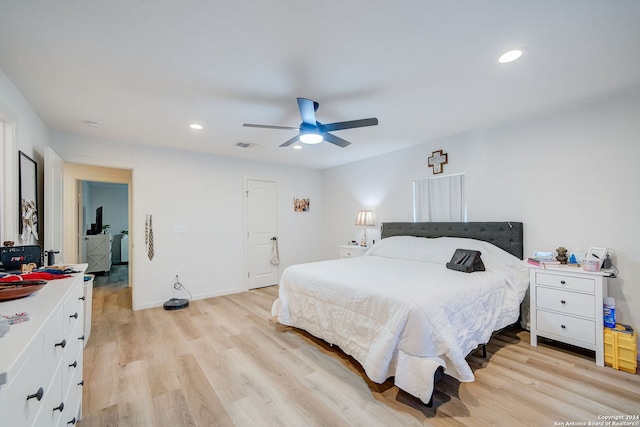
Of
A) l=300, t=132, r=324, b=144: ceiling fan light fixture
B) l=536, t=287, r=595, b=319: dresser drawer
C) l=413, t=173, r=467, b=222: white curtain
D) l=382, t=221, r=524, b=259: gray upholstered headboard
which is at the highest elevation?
l=300, t=132, r=324, b=144: ceiling fan light fixture

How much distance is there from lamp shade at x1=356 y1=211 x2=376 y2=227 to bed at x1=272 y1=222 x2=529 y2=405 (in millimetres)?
961

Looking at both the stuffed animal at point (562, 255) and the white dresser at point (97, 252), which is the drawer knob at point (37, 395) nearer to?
the stuffed animal at point (562, 255)

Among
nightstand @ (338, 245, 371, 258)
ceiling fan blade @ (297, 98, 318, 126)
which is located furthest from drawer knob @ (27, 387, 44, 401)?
nightstand @ (338, 245, 371, 258)

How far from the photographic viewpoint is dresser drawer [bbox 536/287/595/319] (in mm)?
2384

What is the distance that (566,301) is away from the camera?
98.5 inches

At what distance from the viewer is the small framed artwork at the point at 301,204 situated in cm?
564

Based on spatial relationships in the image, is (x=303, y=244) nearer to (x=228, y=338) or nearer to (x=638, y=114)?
(x=228, y=338)

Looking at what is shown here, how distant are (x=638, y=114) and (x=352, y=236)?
387cm

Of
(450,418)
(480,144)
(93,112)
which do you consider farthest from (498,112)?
(93,112)

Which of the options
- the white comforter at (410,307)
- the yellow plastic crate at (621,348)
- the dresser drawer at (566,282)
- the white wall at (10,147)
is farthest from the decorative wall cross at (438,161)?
the white wall at (10,147)

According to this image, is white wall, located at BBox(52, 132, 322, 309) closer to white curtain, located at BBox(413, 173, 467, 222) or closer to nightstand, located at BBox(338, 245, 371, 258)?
nightstand, located at BBox(338, 245, 371, 258)

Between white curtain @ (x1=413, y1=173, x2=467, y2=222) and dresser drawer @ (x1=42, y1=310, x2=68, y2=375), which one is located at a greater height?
white curtain @ (x1=413, y1=173, x2=467, y2=222)

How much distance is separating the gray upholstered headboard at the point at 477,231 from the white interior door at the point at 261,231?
2.33 m

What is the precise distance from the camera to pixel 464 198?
3658 mm
